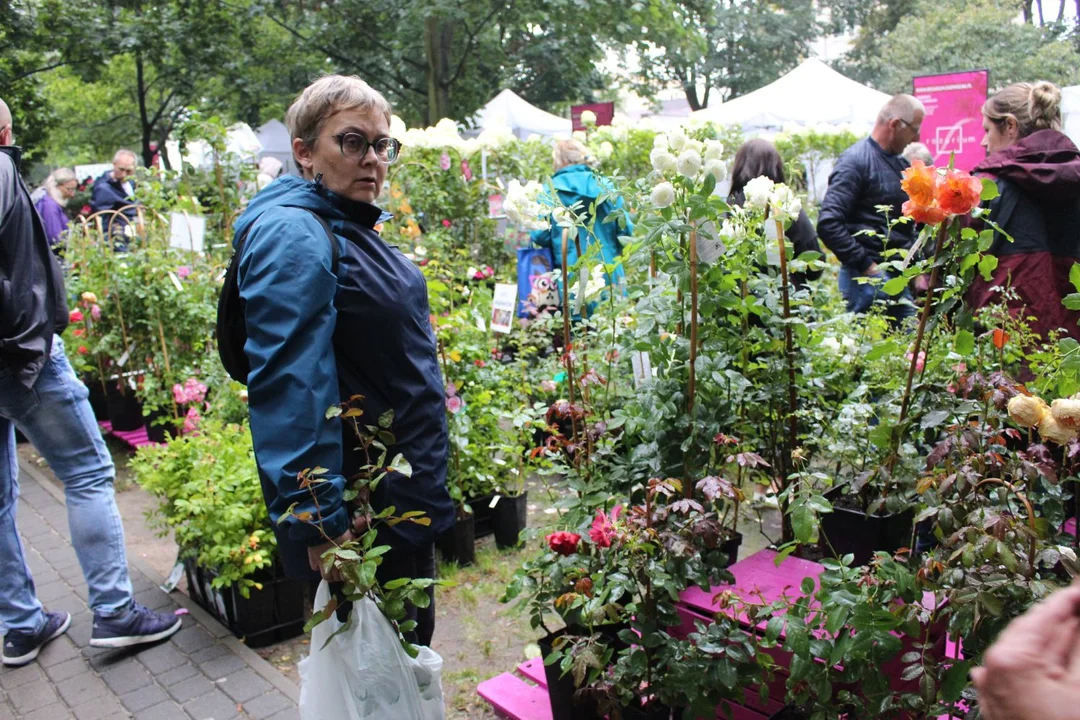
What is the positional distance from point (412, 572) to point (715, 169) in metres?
1.28

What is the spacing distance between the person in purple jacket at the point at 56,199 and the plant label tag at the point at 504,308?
535 centimetres

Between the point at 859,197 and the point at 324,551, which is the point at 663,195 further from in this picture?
the point at 859,197

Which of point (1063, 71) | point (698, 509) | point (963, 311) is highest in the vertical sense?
point (1063, 71)

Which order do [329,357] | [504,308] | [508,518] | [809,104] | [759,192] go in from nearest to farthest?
1. [329,357]
2. [759,192]
3. [508,518]
4. [504,308]
5. [809,104]

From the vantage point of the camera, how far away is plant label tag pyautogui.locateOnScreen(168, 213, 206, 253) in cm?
581

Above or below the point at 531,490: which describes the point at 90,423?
above

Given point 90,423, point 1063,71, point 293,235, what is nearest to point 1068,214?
point 293,235

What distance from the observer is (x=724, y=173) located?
2291 millimetres

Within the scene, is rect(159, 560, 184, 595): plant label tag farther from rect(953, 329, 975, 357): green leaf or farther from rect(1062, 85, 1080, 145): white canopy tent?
rect(1062, 85, 1080, 145): white canopy tent

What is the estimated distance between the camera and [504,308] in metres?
4.53

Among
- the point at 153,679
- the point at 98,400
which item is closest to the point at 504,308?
the point at 153,679

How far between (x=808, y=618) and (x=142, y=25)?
1256 cm

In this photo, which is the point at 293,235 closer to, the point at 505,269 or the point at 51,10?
the point at 505,269

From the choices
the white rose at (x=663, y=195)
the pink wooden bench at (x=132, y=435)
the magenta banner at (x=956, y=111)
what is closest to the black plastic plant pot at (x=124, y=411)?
the pink wooden bench at (x=132, y=435)
